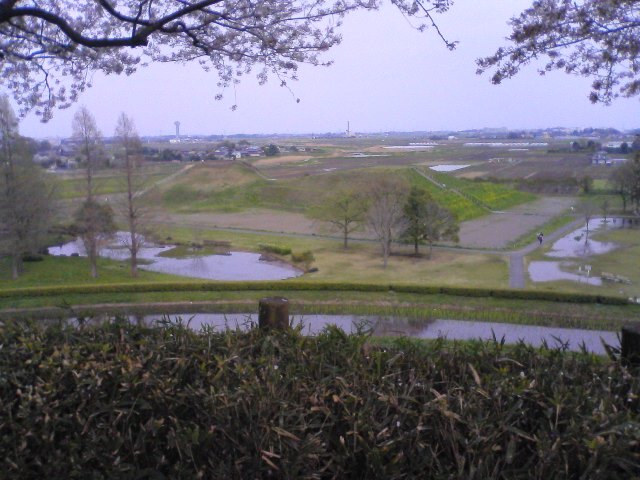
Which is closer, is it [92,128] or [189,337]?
[189,337]

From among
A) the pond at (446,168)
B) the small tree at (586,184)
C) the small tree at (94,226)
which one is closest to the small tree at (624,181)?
the small tree at (586,184)

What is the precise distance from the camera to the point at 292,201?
34.2m

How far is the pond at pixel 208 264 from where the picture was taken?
1984cm

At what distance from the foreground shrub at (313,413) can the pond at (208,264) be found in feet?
52.1

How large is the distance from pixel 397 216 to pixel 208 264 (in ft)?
24.5

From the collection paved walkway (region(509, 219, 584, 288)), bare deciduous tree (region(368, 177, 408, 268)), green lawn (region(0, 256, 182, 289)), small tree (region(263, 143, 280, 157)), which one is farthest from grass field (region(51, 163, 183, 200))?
paved walkway (region(509, 219, 584, 288))

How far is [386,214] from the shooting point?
76.6 ft

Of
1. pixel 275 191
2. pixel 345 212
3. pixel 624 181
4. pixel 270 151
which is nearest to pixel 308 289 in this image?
pixel 345 212

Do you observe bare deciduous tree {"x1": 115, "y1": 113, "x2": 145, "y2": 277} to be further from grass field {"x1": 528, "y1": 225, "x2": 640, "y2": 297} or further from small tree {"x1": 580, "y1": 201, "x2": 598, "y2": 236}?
small tree {"x1": 580, "y1": 201, "x2": 598, "y2": 236}

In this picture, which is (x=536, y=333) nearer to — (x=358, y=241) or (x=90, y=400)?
(x=90, y=400)

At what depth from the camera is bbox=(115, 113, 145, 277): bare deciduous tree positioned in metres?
21.2

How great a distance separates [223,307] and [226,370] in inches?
341

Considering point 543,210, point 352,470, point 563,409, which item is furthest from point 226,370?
point 543,210

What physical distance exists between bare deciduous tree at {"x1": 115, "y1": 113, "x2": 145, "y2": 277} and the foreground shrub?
18.7m
